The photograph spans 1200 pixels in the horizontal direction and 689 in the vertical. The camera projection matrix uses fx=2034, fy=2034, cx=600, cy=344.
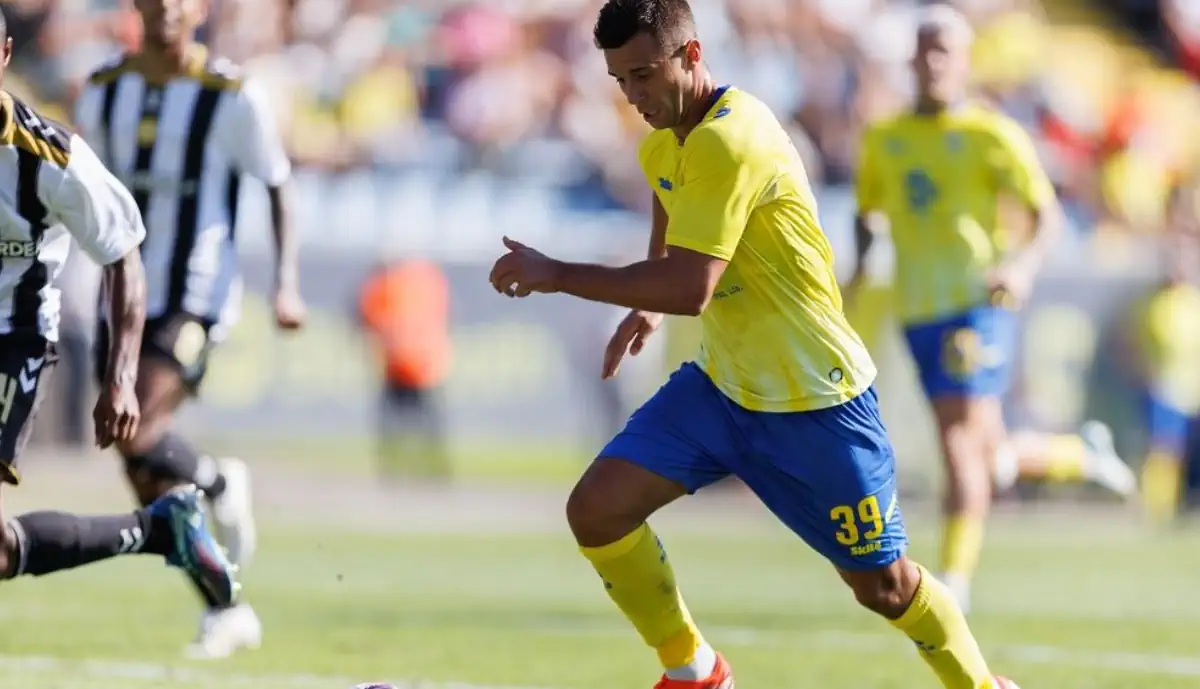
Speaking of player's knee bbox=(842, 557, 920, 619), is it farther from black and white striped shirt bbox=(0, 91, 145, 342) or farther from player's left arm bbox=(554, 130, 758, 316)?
black and white striped shirt bbox=(0, 91, 145, 342)

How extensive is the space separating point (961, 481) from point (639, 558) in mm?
4031

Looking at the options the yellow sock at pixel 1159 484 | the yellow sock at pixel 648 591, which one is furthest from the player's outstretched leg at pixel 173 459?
the yellow sock at pixel 1159 484

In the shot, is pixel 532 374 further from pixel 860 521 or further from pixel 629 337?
pixel 860 521

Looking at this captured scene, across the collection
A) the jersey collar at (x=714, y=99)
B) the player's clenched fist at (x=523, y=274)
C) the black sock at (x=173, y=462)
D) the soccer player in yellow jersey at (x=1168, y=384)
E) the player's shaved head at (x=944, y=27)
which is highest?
the jersey collar at (x=714, y=99)

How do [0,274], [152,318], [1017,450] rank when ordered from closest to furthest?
[0,274] < [152,318] < [1017,450]

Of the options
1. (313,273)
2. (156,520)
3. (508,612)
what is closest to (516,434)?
(313,273)

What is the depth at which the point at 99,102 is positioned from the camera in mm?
8000

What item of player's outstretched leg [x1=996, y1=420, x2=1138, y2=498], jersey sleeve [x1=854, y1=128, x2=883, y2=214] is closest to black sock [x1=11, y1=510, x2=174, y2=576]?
jersey sleeve [x1=854, y1=128, x2=883, y2=214]

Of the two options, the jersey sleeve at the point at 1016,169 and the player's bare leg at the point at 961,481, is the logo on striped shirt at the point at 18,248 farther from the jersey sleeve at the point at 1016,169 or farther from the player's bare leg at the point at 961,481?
the jersey sleeve at the point at 1016,169

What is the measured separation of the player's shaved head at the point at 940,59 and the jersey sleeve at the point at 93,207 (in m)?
4.69

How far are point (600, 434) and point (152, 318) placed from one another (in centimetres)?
922

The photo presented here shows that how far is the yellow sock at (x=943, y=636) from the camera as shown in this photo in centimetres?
552

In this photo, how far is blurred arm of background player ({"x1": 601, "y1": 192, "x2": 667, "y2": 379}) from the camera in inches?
227

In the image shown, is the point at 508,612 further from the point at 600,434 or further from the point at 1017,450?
the point at 600,434
